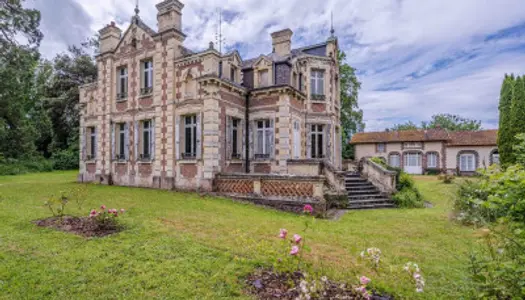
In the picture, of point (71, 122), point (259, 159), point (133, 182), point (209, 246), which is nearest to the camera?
point (209, 246)

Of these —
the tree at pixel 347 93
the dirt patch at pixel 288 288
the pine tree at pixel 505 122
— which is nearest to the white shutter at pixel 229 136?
the dirt patch at pixel 288 288

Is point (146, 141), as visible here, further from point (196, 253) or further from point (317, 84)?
point (196, 253)

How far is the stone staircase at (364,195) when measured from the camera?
1038 cm

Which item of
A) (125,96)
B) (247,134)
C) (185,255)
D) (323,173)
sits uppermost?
(125,96)

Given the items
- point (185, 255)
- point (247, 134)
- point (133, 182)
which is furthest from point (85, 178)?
point (185, 255)

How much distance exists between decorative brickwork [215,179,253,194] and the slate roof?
2428 cm

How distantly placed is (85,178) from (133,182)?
4293mm

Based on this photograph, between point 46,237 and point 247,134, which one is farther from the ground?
point 247,134

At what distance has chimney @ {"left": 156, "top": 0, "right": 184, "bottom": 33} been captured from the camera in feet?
40.8

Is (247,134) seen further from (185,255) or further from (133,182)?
(185,255)

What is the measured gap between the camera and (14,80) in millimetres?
14266

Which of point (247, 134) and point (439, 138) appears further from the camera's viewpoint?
point (439, 138)

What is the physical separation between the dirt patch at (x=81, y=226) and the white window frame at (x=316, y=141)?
34.2 ft

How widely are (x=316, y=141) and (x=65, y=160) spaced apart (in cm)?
2438
